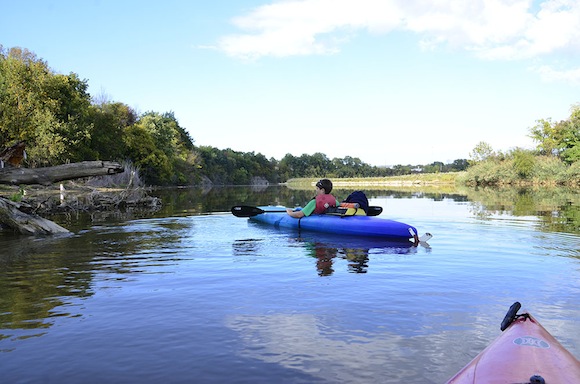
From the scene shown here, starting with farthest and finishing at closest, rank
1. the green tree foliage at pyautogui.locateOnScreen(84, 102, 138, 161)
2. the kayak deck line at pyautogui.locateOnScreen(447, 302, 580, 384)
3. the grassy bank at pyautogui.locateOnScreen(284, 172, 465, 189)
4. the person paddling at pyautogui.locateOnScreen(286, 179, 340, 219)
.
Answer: the grassy bank at pyautogui.locateOnScreen(284, 172, 465, 189) < the green tree foliage at pyautogui.locateOnScreen(84, 102, 138, 161) < the person paddling at pyautogui.locateOnScreen(286, 179, 340, 219) < the kayak deck line at pyautogui.locateOnScreen(447, 302, 580, 384)

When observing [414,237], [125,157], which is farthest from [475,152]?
[414,237]

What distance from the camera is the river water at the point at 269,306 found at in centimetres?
379

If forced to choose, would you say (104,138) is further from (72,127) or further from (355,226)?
(355,226)

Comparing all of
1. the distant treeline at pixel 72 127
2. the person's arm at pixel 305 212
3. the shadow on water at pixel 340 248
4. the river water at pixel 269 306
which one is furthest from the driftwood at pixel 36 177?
the distant treeline at pixel 72 127

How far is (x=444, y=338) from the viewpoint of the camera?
4.36 metres

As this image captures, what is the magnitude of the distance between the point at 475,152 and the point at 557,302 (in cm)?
6877

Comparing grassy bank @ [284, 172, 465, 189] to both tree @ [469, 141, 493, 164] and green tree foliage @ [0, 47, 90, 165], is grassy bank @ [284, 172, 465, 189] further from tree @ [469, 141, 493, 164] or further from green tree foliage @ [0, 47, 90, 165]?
green tree foliage @ [0, 47, 90, 165]

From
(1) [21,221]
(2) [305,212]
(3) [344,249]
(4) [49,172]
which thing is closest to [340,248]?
(3) [344,249]

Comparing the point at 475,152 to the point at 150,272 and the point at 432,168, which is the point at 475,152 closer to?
the point at 432,168

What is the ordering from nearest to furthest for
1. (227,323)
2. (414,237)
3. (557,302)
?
1. (227,323)
2. (557,302)
3. (414,237)

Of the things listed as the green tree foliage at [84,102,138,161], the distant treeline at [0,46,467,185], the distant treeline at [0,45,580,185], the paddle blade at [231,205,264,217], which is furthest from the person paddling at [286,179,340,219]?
the green tree foliage at [84,102,138,161]

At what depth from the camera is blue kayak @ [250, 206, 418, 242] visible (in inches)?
423

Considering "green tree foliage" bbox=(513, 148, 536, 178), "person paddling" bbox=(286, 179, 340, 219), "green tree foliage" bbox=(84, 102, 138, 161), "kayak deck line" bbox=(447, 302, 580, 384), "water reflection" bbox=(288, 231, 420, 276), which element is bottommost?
"water reflection" bbox=(288, 231, 420, 276)

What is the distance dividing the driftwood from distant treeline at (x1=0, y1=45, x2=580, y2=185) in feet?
44.4
